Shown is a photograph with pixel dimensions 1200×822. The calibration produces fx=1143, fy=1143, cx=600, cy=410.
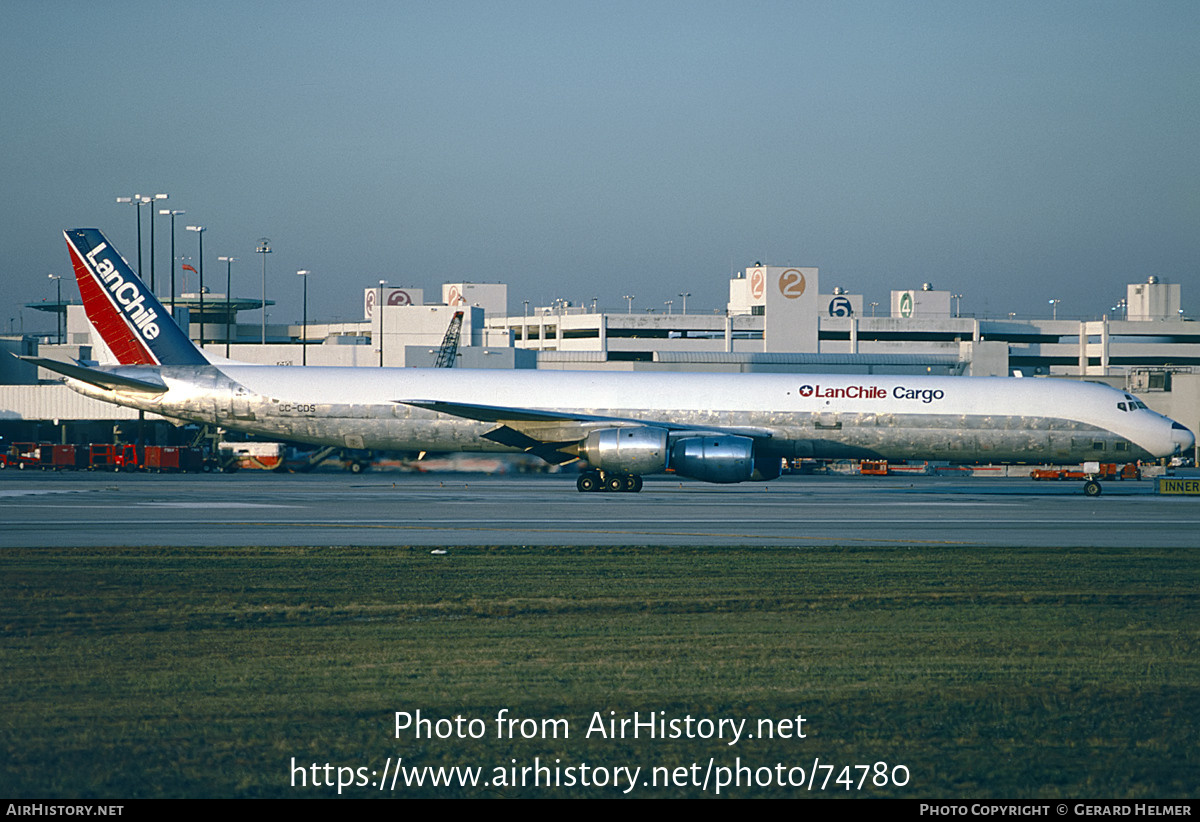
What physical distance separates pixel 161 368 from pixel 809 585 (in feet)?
99.5

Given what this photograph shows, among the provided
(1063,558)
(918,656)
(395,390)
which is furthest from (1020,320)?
(918,656)

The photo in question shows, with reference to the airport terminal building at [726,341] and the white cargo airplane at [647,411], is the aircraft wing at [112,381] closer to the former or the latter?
the white cargo airplane at [647,411]

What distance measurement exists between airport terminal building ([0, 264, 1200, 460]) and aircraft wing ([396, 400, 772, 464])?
33271 millimetres

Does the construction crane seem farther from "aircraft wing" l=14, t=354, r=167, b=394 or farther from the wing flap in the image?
the wing flap

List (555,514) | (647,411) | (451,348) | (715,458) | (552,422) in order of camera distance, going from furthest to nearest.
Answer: (451,348), (647,411), (552,422), (715,458), (555,514)

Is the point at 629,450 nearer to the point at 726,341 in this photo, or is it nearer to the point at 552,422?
the point at 552,422

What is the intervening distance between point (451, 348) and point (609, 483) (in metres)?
39.8

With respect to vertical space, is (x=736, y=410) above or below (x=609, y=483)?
above

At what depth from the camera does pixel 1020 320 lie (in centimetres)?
12388

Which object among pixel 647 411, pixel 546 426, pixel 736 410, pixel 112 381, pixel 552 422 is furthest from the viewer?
pixel 112 381

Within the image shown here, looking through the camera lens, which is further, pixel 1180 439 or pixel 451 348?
pixel 451 348

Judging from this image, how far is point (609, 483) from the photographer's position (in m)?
38.4

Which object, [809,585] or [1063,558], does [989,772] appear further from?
[1063,558]

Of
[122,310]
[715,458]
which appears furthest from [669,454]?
[122,310]
